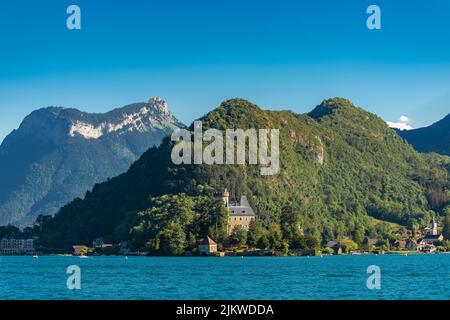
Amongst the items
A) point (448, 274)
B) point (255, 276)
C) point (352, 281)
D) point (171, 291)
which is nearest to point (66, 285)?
point (171, 291)

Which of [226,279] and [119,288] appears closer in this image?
[119,288]

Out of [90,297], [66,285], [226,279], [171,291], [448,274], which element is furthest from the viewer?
[448,274]
